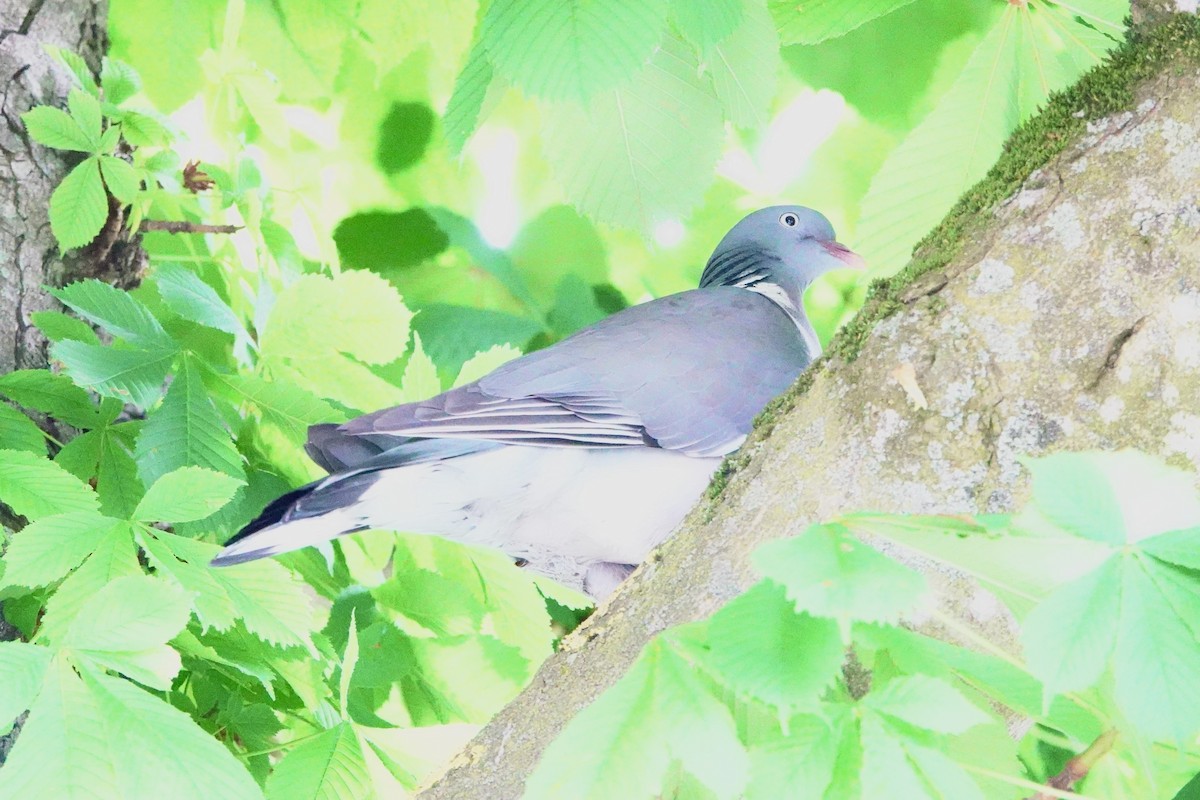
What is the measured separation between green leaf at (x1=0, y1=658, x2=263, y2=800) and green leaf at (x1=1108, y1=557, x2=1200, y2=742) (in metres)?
0.71

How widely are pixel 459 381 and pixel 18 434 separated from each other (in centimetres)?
69

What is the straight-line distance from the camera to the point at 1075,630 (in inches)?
26.5

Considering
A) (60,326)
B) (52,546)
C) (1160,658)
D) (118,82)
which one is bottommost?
(52,546)

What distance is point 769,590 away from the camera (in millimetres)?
737

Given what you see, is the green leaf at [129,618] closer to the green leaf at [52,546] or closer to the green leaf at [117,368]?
the green leaf at [52,546]

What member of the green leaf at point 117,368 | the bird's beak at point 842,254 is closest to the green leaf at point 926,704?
the green leaf at point 117,368

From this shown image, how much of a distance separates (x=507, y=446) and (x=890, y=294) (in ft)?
2.38

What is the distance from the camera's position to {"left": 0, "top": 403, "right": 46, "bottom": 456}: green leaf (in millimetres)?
1594

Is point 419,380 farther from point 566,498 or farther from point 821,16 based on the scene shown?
point 821,16

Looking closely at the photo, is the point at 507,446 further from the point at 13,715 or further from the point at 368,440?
the point at 13,715

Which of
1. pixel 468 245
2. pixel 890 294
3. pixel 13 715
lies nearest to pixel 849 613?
pixel 890 294

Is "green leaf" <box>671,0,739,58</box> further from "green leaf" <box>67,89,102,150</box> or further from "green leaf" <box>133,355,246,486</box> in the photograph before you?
"green leaf" <box>67,89,102,150</box>

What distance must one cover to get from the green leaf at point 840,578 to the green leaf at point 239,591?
30.2 inches

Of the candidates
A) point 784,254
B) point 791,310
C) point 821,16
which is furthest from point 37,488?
point 784,254
